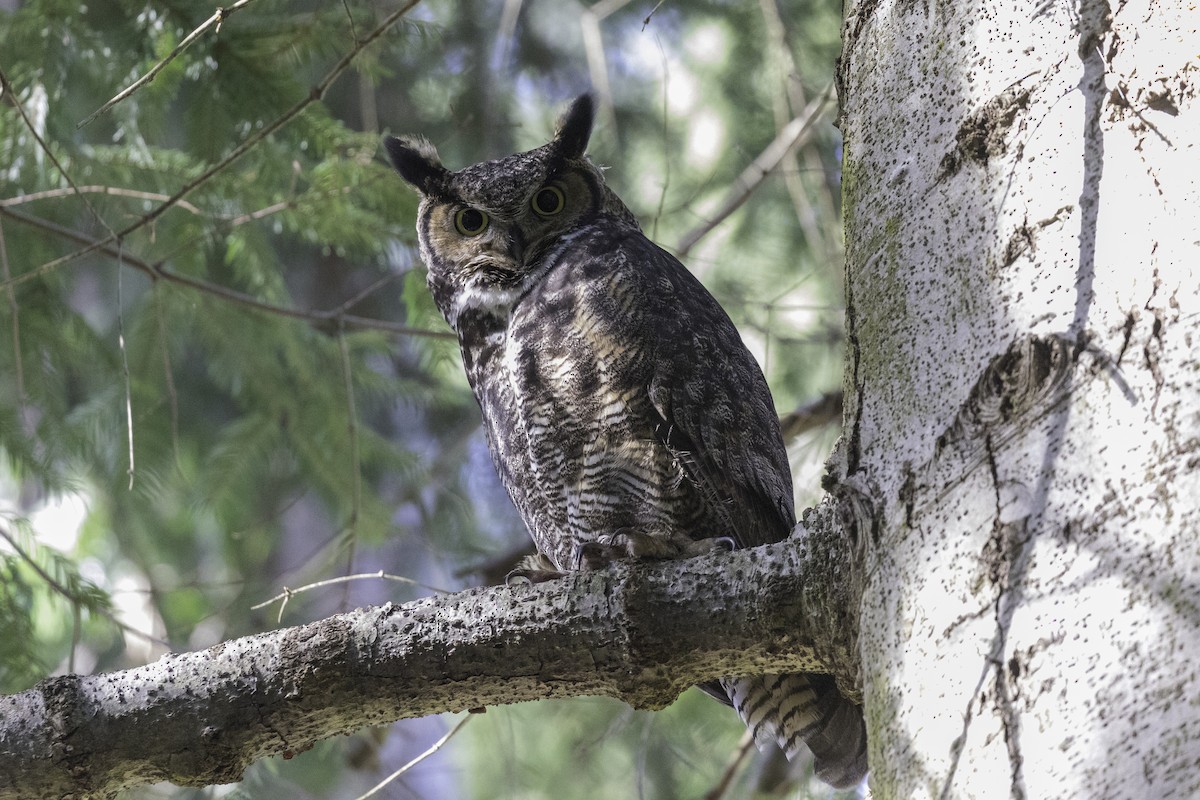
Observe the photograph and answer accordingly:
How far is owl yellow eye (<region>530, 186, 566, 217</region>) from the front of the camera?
7.75 feet

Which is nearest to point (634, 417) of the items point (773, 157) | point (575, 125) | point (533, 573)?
point (533, 573)

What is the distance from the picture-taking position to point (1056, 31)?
1024 mm

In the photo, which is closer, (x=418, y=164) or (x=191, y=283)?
(x=191, y=283)

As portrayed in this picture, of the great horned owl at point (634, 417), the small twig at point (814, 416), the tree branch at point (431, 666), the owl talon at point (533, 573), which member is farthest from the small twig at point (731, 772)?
the tree branch at point (431, 666)

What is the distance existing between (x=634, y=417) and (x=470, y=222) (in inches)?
27.6

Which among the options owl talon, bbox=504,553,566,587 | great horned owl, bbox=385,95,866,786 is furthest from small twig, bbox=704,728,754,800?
owl talon, bbox=504,553,566,587

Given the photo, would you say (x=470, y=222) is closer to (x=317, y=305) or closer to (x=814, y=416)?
(x=814, y=416)

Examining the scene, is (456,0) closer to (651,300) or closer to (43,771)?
(651,300)

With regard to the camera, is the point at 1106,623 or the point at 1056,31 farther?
the point at 1056,31

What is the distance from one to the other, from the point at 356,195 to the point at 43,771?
1.36 metres

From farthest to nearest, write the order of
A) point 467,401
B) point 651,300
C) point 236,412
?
point 236,412 → point 467,401 → point 651,300

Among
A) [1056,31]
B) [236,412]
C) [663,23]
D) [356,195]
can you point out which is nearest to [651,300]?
[356,195]

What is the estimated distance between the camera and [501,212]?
7.66 ft

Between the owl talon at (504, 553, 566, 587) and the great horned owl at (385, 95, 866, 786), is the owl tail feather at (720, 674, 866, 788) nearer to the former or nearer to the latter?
the great horned owl at (385, 95, 866, 786)
